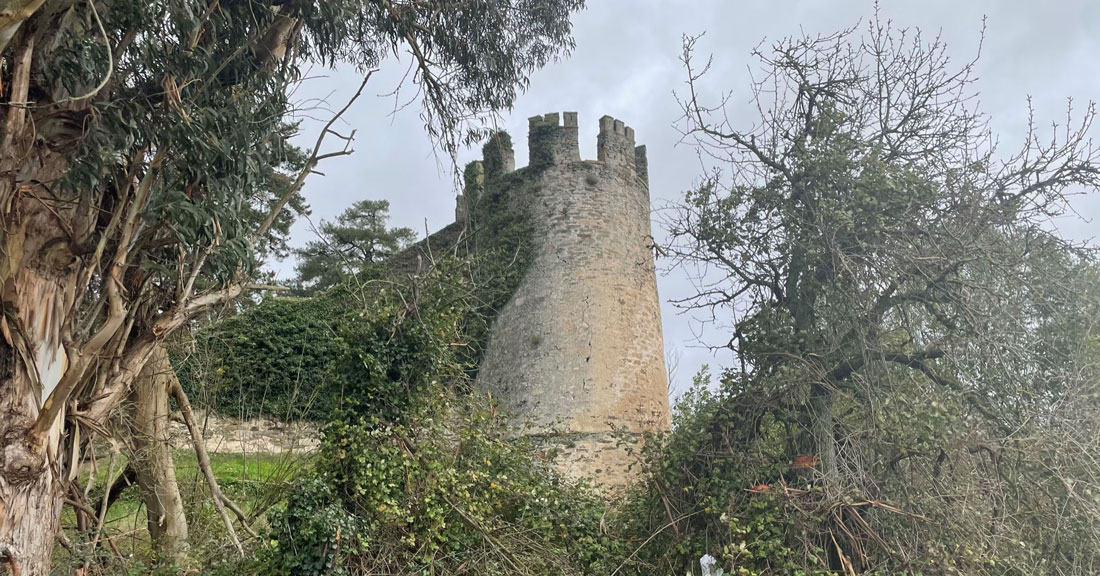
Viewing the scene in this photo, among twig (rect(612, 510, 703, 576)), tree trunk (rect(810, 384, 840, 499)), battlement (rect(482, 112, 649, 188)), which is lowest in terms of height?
twig (rect(612, 510, 703, 576))

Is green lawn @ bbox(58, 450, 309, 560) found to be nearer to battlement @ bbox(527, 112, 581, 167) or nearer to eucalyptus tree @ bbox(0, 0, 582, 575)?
eucalyptus tree @ bbox(0, 0, 582, 575)

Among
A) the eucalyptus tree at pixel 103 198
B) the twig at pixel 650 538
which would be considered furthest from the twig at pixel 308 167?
the twig at pixel 650 538

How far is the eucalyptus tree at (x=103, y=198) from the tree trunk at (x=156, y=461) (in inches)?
53.7

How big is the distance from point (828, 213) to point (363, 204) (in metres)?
24.5

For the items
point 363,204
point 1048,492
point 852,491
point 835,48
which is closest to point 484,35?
point 835,48

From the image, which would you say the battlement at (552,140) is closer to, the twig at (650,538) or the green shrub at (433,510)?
the green shrub at (433,510)

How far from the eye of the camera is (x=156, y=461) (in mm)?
8352

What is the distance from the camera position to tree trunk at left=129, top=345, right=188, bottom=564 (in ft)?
27.1

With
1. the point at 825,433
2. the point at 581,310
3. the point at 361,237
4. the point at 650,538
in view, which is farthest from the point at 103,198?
the point at 361,237

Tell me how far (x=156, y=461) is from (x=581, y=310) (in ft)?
23.2

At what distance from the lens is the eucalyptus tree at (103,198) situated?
5965mm

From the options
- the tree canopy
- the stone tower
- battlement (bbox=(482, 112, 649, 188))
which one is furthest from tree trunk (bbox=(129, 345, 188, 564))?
the tree canopy

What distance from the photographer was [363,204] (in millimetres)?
30281

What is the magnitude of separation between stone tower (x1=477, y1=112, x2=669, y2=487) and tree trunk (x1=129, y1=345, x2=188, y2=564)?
18.0 feet
